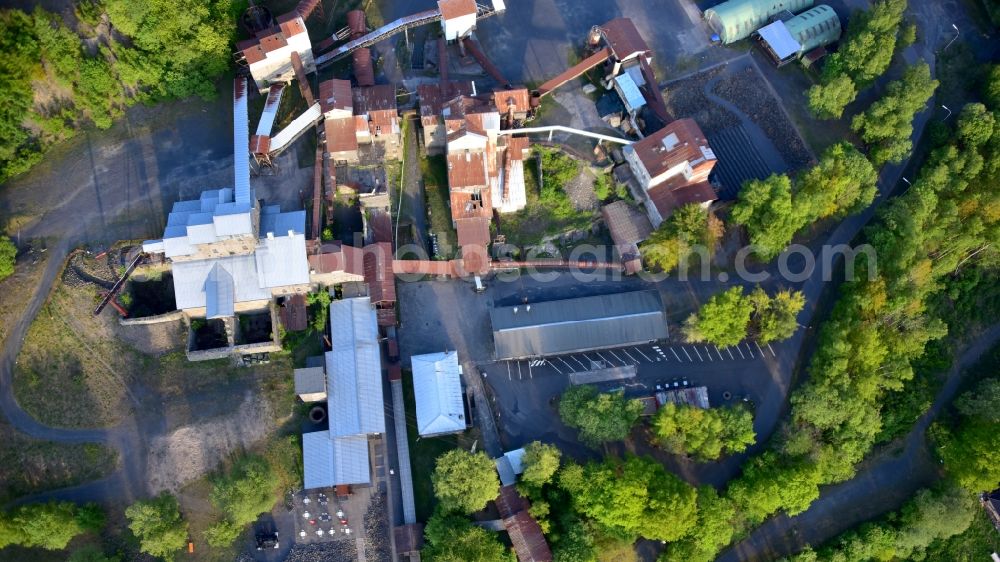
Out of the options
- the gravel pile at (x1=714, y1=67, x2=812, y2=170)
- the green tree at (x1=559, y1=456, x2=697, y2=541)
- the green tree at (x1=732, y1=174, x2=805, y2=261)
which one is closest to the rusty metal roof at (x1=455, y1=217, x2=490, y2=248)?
the green tree at (x1=559, y1=456, x2=697, y2=541)

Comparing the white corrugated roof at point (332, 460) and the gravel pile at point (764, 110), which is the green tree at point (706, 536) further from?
the gravel pile at point (764, 110)

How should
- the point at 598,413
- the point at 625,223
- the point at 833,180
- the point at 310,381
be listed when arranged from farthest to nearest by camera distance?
the point at 625,223 → the point at 833,180 → the point at 310,381 → the point at 598,413

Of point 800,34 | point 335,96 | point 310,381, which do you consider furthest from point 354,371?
point 800,34

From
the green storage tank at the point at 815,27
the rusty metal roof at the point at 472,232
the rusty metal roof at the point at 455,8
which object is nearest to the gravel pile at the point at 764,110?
the green storage tank at the point at 815,27

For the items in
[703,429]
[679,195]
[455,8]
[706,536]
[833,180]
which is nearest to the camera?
[706,536]

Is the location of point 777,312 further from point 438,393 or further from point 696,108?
point 438,393

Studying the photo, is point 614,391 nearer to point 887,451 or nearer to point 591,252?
point 591,252

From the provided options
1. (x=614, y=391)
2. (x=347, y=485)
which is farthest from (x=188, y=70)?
(x=614, y=391)
